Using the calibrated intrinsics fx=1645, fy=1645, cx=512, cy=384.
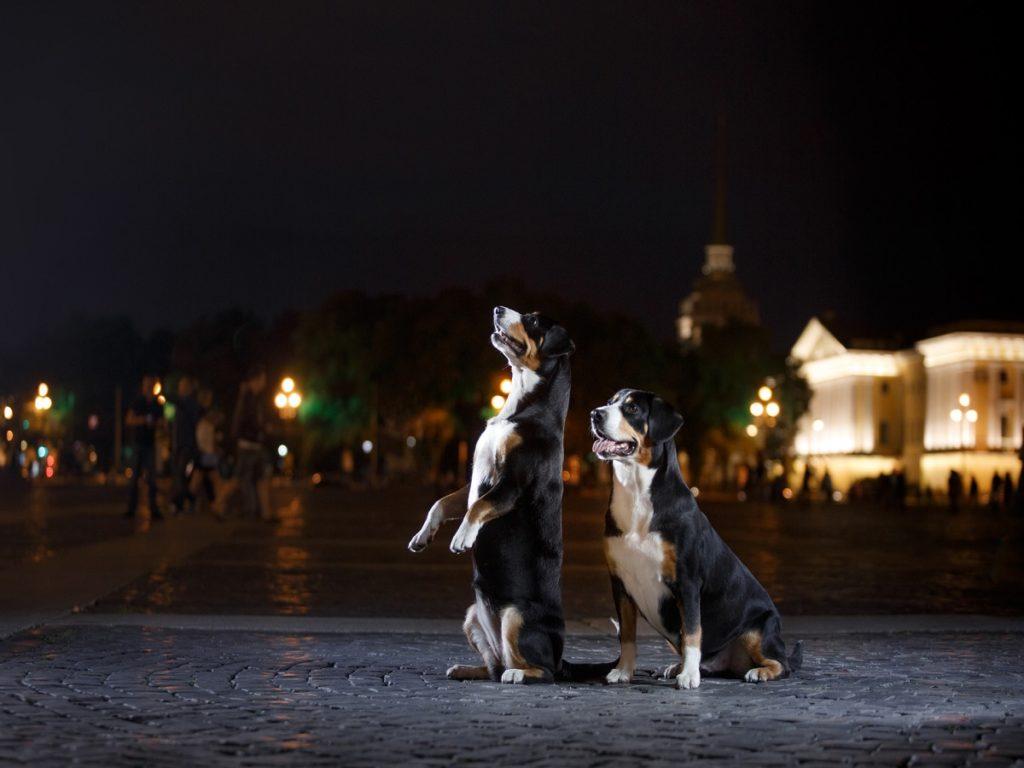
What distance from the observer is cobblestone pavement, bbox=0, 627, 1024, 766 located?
5.69 meters

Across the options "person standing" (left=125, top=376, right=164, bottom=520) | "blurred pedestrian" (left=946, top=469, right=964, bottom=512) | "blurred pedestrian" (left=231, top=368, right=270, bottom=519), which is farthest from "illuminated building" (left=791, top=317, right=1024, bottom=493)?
"person standing" (left=125, top=376, right=164, bottom=520)

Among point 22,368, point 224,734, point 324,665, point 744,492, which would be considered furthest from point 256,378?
point 22,368

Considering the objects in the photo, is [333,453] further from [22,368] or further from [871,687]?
[871,687]

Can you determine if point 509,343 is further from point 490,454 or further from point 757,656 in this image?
point 757,656

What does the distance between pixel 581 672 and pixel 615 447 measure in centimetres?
128

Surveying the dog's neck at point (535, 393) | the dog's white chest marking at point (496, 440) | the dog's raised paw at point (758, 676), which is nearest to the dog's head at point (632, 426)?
the dog's neck at point (535, 393)

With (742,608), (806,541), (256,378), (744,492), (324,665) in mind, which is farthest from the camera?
(744,492)

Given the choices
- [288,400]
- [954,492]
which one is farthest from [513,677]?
[954,492]

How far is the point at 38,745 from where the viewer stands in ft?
18.8

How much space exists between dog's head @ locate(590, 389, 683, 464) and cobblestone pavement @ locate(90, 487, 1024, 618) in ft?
16.1

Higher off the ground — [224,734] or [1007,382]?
[1007,382]

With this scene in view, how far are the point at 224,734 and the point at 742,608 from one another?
2.65 meters

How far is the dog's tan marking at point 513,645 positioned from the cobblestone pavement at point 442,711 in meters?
0.09

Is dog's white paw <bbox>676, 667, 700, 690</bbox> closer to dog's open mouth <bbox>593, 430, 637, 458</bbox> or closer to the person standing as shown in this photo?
dog's open mouth <bbox>593, 430, 637, 458</bbox>
